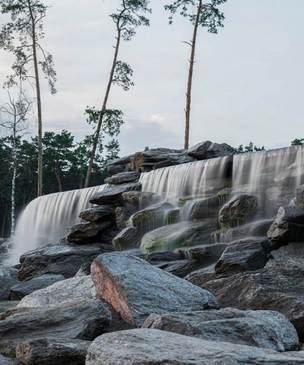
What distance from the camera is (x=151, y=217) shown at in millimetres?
14586

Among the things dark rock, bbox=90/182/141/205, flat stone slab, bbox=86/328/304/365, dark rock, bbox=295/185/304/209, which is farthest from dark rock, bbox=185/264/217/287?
dark rock, bbox=90/182/141/205

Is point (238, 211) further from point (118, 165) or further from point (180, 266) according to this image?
point (118, 165)

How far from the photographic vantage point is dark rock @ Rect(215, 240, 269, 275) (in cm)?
879

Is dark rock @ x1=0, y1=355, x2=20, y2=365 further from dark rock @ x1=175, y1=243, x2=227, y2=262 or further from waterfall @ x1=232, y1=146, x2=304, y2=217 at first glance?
waterfall @ x1=232, y1=146, x2=304, y2=217

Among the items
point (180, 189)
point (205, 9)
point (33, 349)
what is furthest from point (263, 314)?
point (205, 9)

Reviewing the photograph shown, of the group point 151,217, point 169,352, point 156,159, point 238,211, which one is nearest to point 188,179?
point 151,217

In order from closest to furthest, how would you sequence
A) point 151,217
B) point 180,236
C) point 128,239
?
point 180,236, point 151,217, point 128,239

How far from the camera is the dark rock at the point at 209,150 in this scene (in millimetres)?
17438

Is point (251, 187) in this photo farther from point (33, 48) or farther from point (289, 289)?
point (33, 48)

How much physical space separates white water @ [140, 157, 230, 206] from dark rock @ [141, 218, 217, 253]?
1854mm

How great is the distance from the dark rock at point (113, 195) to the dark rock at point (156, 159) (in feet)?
4.26

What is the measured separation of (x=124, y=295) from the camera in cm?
570

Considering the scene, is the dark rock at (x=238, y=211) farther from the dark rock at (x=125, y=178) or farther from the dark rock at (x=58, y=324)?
the dark rock at (x=125, y=178)

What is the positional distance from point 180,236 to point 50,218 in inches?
432
